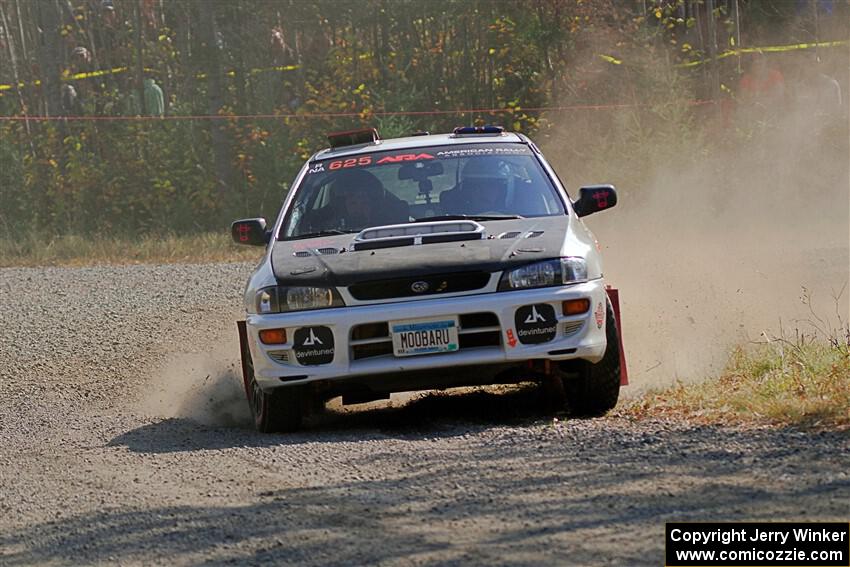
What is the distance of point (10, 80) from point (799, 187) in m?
15.0

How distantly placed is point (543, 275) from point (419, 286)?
636 millimetres

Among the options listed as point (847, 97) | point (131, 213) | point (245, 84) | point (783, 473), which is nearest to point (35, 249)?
point (131, 213)

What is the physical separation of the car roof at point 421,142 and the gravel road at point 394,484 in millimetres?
1629

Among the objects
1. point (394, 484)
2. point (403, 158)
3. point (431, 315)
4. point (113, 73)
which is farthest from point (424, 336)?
point (113, 73)

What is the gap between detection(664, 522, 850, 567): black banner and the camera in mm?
4363

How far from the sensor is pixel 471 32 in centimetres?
2561

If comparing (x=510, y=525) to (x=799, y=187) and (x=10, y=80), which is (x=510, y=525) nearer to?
(x=799, y=187)

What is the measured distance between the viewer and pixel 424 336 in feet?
22.8

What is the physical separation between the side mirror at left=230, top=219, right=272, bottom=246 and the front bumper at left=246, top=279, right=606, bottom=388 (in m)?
1.43

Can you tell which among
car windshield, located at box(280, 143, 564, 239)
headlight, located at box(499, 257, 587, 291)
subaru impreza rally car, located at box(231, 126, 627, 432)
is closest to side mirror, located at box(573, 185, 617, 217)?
car windshield, located at box(280, 143, 564, 239)

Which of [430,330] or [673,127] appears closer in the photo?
[430,330]

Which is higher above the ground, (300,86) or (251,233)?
(300,86)

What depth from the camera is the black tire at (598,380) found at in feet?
24.0

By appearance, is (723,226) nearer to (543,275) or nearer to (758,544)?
(543,275)
